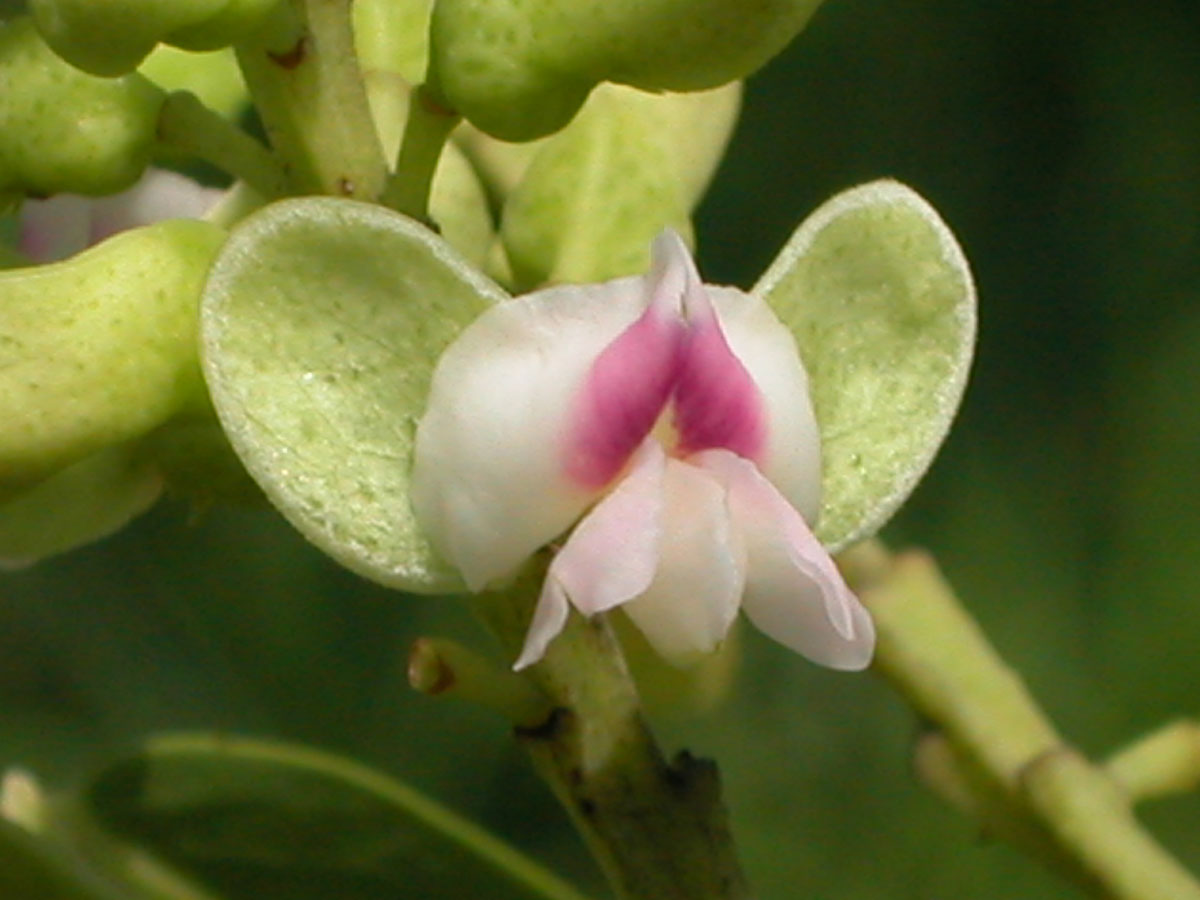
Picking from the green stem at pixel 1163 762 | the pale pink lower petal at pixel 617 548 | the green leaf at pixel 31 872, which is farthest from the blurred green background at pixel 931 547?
the pale pink lower petal at pixel 617 548

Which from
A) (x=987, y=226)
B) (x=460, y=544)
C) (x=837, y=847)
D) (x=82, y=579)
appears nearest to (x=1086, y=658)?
(x=837, y=847)

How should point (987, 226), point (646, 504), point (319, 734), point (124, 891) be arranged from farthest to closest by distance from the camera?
1. point (987, 226)
2. point (319, 734)
3. point (124, 891)
4. point (646, 504)

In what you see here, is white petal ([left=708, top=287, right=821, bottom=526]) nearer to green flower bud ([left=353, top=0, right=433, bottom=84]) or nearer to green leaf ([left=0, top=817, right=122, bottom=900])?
green flower bud ([left=353, top=0, right=433, bottom=84])

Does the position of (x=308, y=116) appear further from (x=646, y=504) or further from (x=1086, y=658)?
(x=1086, y=658)

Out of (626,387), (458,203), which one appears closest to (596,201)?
(458,203)

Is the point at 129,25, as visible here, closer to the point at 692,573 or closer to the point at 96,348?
the point at 96,348

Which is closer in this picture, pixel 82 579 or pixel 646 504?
→ pixel 646 504

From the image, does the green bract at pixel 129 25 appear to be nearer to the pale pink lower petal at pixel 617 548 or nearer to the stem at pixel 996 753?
the pale pink lower petal at pixel 617 548
